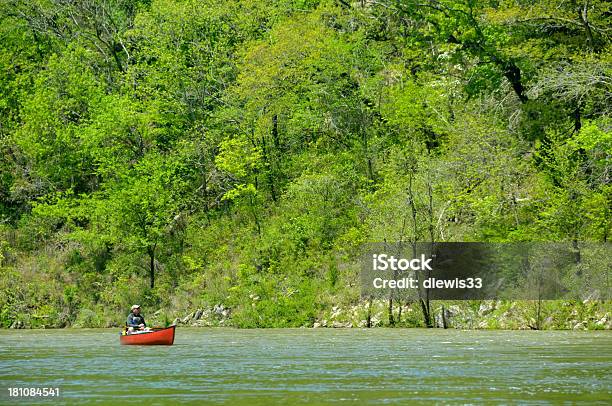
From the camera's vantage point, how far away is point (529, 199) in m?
44.1

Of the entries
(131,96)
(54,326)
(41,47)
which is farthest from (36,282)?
(41,47)

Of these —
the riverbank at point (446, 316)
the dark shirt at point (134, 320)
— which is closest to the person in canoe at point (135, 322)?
the dark shirt at point (134, 320)

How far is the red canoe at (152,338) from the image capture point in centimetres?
3672

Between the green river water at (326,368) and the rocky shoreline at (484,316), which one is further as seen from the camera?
the rocky shoreline at (484,316)

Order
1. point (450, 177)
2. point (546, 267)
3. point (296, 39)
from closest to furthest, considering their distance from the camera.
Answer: point (546, 267)
point (450, 177)
point (296, 39)

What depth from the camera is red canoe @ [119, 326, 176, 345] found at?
3672 cm

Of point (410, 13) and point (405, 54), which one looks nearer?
point (410, 13)

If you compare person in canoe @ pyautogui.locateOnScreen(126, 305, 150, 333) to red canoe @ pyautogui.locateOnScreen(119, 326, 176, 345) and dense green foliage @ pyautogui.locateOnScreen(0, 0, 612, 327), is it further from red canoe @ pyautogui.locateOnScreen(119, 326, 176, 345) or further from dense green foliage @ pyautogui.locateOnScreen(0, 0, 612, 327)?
dense green foliage @ pyautogui.locateOnScreen(0, 0, 612, 327)

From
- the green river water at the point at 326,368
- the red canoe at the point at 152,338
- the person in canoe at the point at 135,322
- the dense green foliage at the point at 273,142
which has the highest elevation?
the dense green foliage at the point at 273,142

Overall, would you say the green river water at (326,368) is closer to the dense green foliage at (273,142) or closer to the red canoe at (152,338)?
the red canoe at (152,338)

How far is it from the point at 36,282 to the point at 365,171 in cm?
1738

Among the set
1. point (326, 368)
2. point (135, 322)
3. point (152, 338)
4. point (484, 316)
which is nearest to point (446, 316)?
point (484, 316)

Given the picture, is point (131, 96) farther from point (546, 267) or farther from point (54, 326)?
point (546, 267)

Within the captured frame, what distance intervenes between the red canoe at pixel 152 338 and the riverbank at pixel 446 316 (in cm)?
1015
